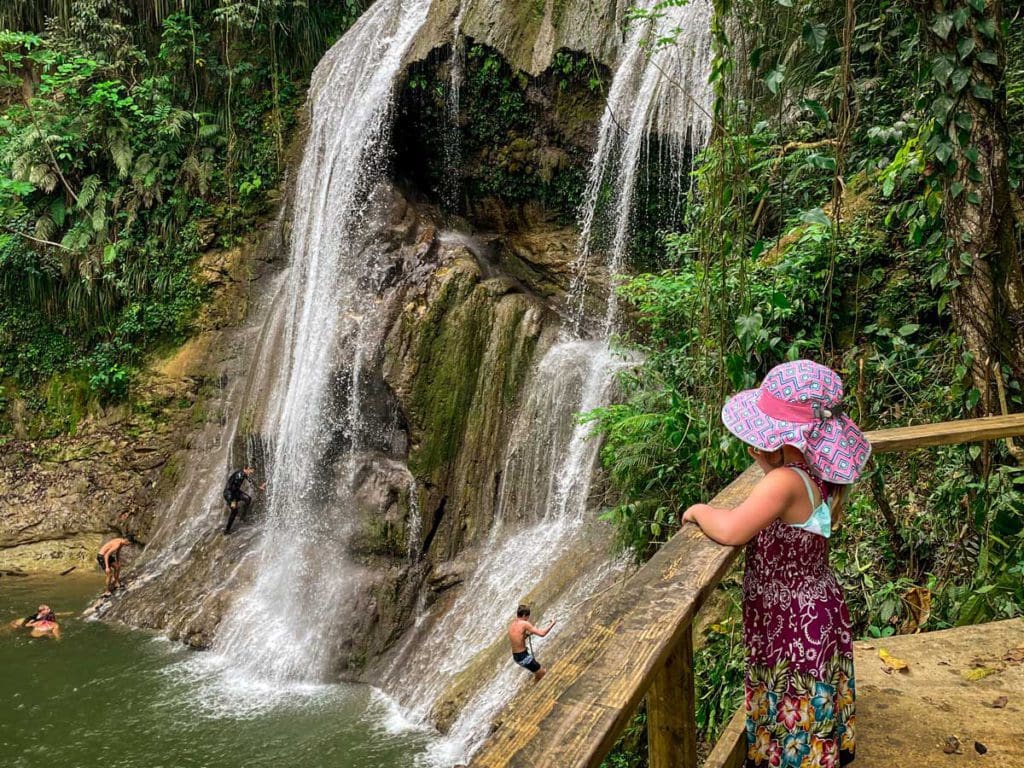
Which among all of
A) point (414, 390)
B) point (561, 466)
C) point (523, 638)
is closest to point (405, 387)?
point (414, 390)

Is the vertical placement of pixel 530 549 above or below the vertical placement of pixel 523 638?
above

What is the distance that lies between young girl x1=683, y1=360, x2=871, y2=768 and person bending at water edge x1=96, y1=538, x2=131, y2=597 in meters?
10.5

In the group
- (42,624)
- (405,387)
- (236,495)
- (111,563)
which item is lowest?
(42,624)

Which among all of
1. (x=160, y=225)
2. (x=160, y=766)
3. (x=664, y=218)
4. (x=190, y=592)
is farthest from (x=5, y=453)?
(x=664, y=218)

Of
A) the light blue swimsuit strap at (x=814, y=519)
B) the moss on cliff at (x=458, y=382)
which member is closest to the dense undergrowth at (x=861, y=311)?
the light blue swimsuit strap at (x=814, y=519)

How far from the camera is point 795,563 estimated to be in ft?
6.62

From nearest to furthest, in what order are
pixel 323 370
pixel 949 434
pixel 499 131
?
1. pixel 949 434
2. pixel 323 370
3. pixel 499 131

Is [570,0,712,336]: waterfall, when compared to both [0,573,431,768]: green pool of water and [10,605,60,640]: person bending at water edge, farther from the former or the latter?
[10,605,60,640]: person bending at water edge

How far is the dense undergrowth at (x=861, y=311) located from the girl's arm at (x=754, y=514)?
1.41m

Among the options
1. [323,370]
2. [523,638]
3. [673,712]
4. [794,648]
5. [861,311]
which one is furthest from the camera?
[323,370]

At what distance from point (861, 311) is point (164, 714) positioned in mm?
7186

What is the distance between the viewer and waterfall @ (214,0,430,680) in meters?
8.52

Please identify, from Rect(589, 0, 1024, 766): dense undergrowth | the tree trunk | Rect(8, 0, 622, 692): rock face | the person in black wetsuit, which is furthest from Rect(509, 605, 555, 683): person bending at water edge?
the person in black wetsuit

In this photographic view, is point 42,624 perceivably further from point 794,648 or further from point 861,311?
point 794,648
